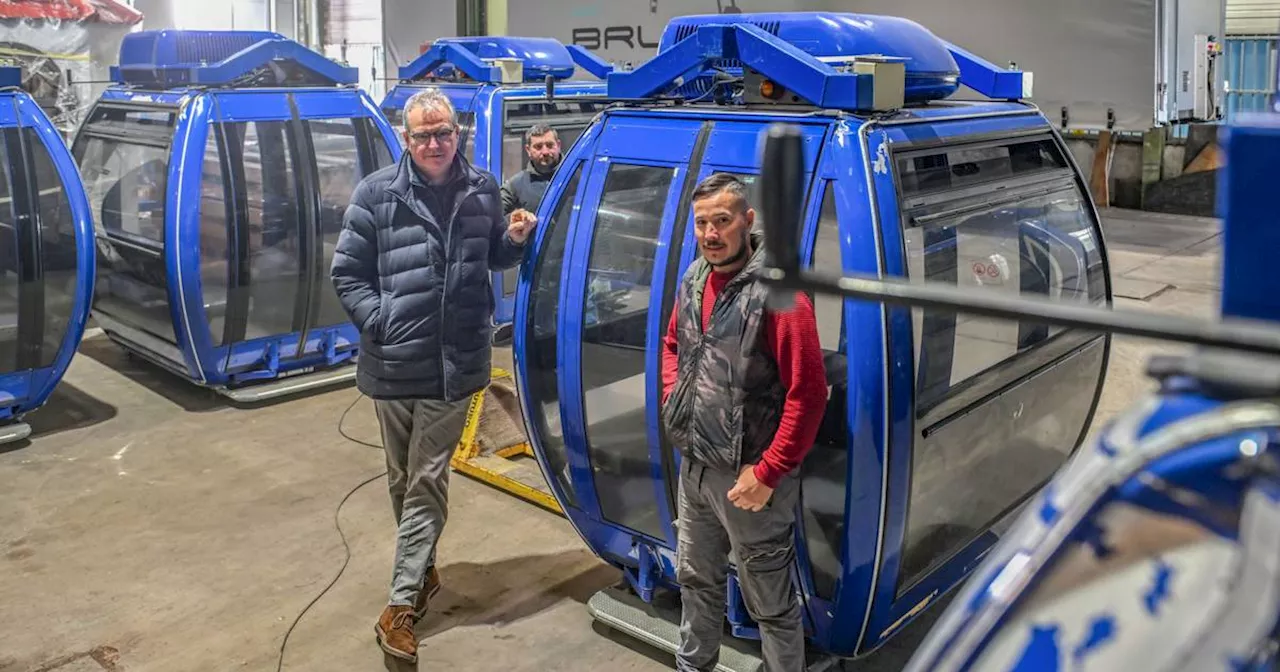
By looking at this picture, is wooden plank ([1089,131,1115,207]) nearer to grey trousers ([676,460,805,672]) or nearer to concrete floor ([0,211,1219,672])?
concrete floor ([0,211,1219,672])

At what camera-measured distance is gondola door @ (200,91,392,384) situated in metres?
6.52

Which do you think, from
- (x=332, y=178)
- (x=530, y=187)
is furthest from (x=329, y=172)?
(x=530, y=187)

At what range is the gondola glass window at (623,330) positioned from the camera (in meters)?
3.62

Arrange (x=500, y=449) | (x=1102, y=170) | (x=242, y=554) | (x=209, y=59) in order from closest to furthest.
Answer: (x=242, y=554) → (x=500, y=449) → (x=209, y=59) → (x=1102, y=170)

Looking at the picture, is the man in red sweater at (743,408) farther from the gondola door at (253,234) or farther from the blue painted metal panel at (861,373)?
the gondola door at (253,234)

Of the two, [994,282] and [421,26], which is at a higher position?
[421,26]

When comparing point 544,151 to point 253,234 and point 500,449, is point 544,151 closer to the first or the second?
point 500,449

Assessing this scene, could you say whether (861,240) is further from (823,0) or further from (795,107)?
(823,0)

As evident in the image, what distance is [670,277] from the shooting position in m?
3.39

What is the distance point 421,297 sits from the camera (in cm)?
377

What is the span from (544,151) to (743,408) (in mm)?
3569

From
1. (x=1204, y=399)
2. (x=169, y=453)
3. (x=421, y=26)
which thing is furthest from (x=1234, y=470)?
(x=421, y=26)

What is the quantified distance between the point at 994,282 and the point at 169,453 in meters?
4.29

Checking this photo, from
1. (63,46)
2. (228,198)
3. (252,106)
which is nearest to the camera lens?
(228,198)
